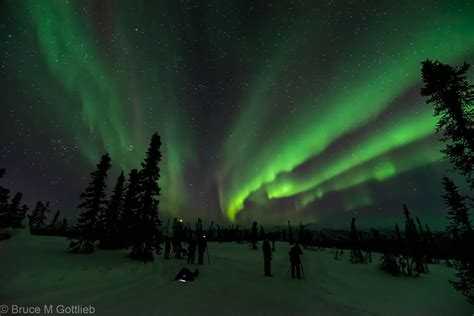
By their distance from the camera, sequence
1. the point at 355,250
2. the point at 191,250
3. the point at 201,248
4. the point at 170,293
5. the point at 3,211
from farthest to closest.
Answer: the point at 355,250 < the point at 201,248 < the point at 191,250 < the point at 3,211 < the point at 170,293

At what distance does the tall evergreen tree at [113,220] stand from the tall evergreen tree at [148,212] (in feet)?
25.5

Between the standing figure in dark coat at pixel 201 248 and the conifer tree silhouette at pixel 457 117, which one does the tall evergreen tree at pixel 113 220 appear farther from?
the conifer tree silhouette at pixel 457 117

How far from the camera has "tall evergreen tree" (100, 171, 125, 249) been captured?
1059 inches

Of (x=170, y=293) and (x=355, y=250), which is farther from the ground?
(x=355, y=250)

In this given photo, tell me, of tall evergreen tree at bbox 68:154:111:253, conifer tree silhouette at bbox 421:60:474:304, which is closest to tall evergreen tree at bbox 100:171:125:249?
A: tall evergreen tree at bbox 68:154:111:253

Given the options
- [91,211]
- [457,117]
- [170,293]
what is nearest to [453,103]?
[457,117]

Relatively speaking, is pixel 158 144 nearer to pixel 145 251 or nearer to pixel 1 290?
pixel 145 251

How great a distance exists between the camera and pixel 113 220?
31.5 m

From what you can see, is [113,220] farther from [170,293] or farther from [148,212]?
[170,293]

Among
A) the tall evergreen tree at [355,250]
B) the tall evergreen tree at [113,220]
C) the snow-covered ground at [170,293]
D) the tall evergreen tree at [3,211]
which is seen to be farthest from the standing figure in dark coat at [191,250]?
the tall evergreen tree at [355,250]

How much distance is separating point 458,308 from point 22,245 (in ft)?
91.9

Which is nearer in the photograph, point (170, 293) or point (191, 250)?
point (170, 293)

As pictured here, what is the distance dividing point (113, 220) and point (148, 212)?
15535 mm

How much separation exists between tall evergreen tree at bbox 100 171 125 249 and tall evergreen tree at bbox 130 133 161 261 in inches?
307
